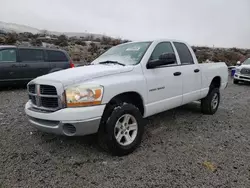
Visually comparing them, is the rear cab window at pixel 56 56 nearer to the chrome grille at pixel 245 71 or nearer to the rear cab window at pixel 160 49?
the rear cab window at pixel 160 49

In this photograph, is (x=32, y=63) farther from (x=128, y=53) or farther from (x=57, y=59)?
(x=128, y=53)

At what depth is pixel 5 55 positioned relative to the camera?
27.3ft

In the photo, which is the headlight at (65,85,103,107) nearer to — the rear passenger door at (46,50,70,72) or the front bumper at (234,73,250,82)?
the rear passenger door at (46,50,70,72)

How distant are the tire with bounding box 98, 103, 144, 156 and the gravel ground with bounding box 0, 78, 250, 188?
149 millimetres

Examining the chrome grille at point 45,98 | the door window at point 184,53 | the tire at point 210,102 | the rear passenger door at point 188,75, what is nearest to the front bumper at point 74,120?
the chrome grille at point 45,98

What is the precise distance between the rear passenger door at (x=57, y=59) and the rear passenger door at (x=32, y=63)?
Result: 0.22 m

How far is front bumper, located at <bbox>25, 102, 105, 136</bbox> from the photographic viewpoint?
287 centimetres

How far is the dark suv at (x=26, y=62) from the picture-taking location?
27.1 ft

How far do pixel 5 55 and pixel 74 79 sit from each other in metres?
6.70

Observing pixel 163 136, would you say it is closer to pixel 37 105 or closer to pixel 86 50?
pixel 37 105

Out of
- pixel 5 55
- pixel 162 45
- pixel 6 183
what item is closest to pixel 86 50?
pixel 5 55

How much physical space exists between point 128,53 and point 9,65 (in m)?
6.14

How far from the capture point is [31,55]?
29.6 feet

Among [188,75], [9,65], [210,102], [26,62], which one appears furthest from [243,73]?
[9,65]
